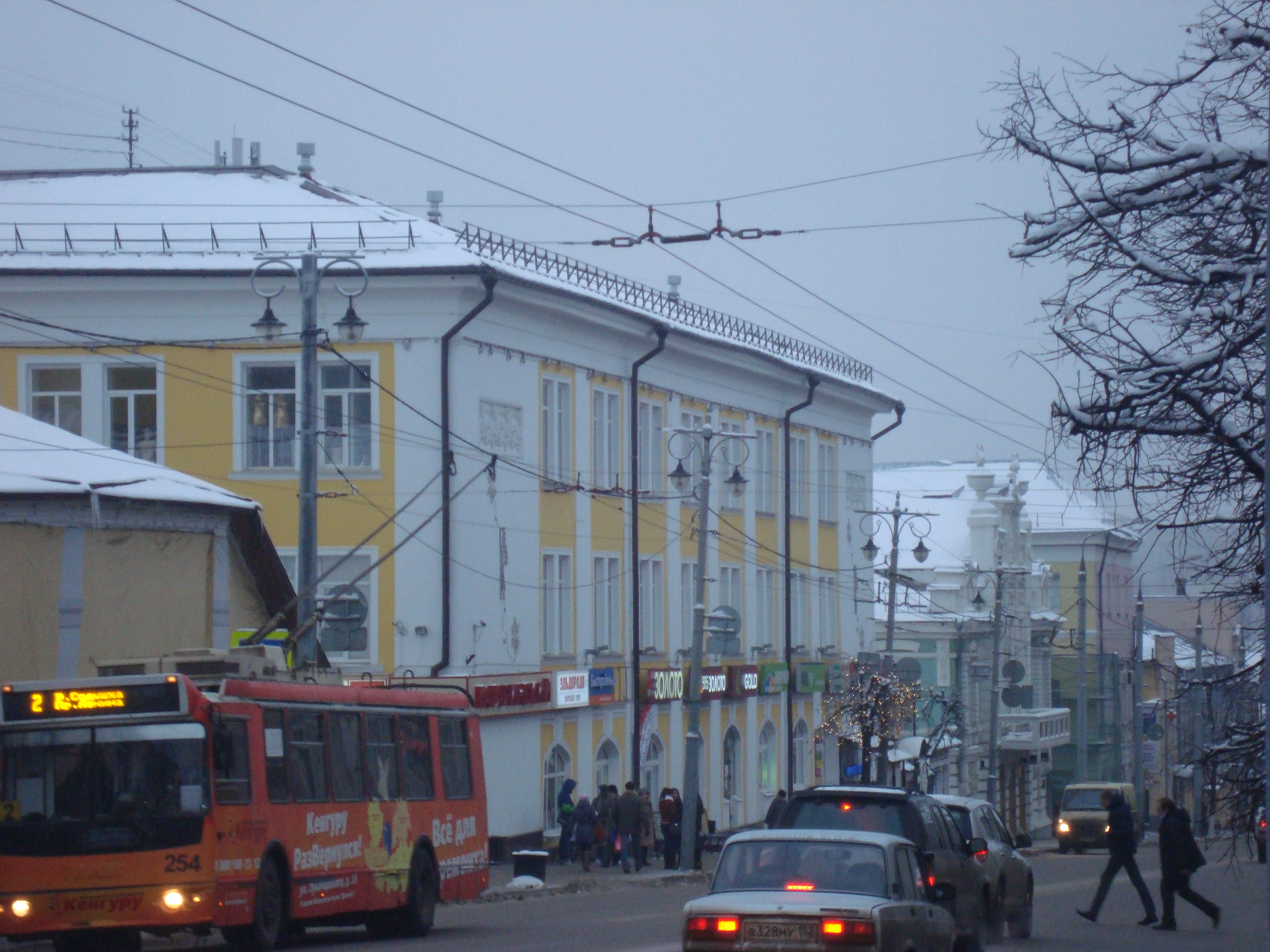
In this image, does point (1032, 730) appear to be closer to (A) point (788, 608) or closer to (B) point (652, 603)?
(A) point (788, 608)

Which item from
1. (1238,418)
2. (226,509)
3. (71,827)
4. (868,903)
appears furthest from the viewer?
(226,509)

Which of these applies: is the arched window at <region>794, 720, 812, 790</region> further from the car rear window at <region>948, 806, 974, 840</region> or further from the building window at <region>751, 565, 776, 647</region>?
the car rear window at <region>948, 806, 974, 840</region>

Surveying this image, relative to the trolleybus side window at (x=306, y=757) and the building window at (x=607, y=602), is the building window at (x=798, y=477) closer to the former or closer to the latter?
the building window at (x=607, y=602)

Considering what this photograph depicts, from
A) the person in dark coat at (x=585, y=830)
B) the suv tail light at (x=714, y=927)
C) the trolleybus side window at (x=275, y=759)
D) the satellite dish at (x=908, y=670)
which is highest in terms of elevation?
the trolleybus side window at (x=275, y=759)

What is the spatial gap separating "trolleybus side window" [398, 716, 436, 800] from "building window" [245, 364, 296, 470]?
15.2 meters

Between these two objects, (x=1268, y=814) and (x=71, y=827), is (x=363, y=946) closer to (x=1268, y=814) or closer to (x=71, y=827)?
(x=71, y=827)

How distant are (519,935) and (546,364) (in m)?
20.6

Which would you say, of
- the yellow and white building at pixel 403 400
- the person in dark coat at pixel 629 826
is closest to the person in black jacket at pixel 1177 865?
the person in dark coat at pixel 629 826

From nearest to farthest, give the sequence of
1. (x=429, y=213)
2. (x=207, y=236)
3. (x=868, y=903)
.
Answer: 1. (x=868, y=903)
2. (x=207, y=236)
3. (x=429, y=213)

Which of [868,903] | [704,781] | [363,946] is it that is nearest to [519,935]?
[363,946]

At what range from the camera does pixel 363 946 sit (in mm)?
18375

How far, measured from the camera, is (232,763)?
1650 centimetres

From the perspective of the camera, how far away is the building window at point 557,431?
38875 mm

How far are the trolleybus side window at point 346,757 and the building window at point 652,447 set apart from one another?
24293 mm
